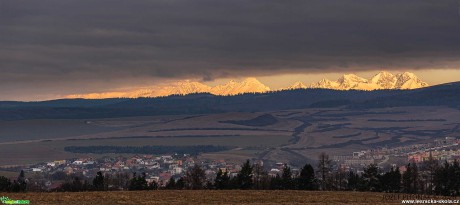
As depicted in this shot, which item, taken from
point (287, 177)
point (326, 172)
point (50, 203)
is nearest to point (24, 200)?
point (50, 203)

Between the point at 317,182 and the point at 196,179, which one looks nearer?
the point at 317,182

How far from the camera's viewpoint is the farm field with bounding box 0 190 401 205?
80938mm

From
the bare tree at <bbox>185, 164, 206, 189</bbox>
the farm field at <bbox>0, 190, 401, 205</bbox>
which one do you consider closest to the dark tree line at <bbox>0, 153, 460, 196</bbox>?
the bare tree at <bbox>185, 164, 206, 189</bbox>

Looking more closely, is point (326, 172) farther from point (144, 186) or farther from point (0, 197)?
point (0, 197)

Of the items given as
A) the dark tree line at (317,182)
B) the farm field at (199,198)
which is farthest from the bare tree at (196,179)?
the farm field at (199,198)

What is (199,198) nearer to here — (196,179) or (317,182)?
(317,182)

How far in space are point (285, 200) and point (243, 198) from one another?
16.5 ft

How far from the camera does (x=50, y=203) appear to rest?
77375mm

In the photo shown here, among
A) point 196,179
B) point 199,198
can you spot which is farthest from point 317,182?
point 199,198

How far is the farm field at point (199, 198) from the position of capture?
8094 centimetres

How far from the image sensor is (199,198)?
86250 mm

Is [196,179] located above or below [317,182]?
above

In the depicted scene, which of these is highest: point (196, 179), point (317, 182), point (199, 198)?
point (196, 179)

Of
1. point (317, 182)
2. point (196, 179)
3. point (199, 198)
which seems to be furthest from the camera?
point (196, 179)
